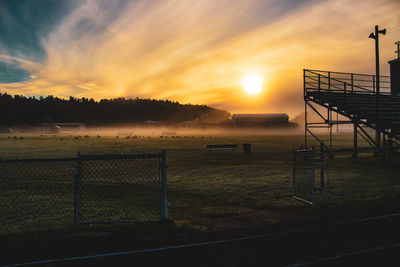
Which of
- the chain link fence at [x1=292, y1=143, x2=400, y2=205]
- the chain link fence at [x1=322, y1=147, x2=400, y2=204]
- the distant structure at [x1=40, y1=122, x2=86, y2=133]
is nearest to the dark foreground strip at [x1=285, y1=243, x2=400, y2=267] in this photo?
the chain link fence at [x1=292, y1=143, x2=400, y2=205]

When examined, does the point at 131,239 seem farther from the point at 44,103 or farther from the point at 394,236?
the point at 44,103

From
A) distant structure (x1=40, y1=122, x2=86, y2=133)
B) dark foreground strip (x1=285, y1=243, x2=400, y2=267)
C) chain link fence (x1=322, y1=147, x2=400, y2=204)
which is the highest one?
distant structure (x1=40, y1=122, x2=86, y2=133)

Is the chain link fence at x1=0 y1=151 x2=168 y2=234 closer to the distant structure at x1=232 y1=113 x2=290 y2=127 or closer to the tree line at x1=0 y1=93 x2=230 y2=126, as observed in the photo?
the distant structure at x1=232 y1=113 x2=290 y2=127

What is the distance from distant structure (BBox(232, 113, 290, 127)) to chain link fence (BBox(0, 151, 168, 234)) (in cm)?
9515

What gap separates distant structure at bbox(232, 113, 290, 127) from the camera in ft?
351

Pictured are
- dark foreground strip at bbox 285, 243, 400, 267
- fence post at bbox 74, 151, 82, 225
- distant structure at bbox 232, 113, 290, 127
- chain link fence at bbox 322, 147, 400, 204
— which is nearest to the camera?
dark foreground strip at bbox 285, 243, 400, 267

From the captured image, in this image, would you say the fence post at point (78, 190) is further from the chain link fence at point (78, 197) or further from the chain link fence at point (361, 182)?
the chain link fence at point (361, 182)

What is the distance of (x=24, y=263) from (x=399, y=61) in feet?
110

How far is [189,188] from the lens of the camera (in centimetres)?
1117

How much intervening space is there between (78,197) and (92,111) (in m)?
190

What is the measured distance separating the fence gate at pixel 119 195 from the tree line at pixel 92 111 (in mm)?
146497

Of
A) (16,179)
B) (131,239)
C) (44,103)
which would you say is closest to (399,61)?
(131,239)

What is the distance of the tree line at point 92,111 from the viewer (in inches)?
6230

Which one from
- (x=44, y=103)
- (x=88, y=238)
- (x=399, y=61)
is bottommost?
(x=88, y=238)
